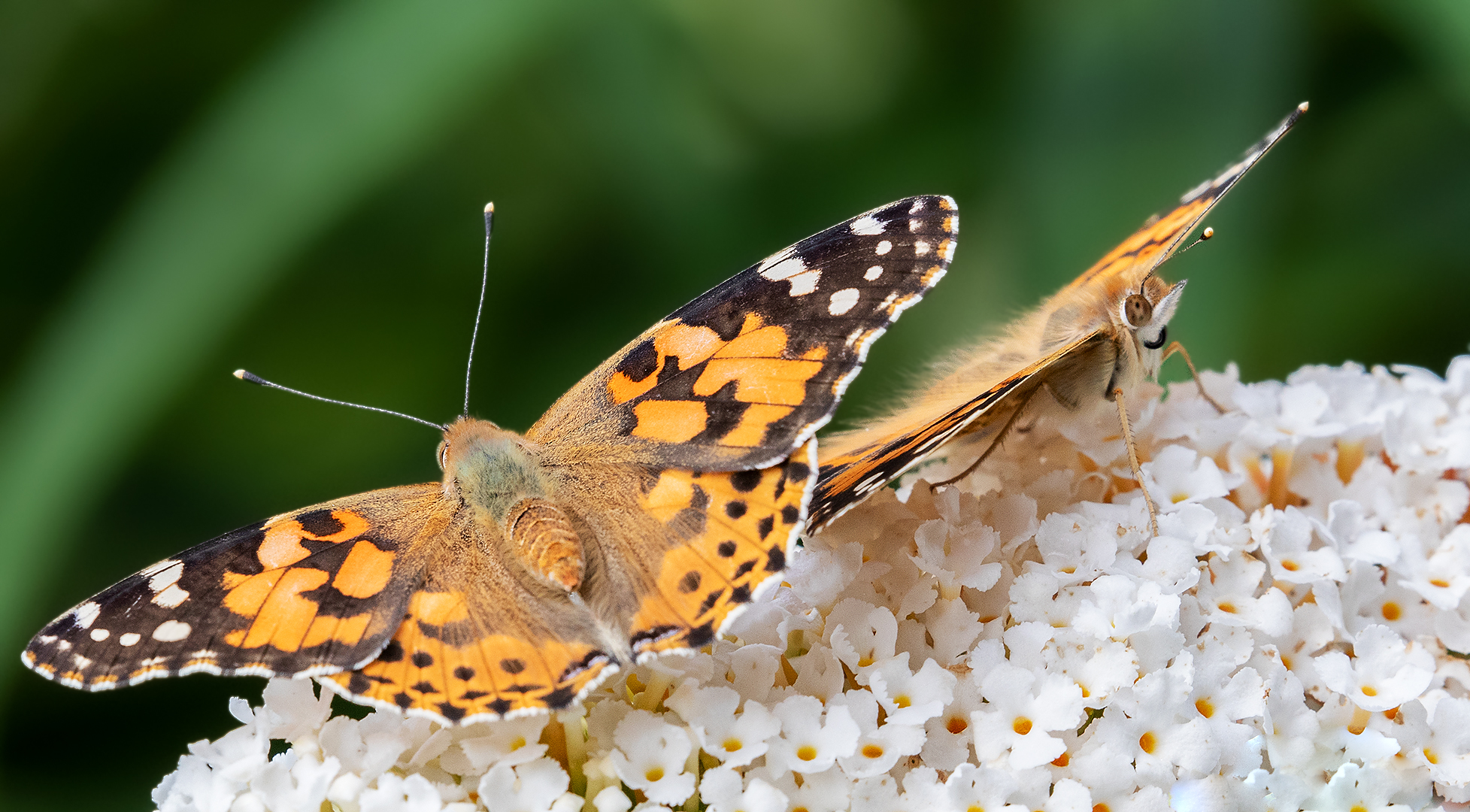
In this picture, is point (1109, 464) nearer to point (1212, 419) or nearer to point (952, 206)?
point (1212, 419)

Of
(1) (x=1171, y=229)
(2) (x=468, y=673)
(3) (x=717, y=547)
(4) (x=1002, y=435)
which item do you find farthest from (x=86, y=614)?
(1) (x=1171, y=229)

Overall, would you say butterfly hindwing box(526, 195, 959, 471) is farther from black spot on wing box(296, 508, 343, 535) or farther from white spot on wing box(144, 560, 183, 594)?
white spot on wing box(144, 560, 183, 594)

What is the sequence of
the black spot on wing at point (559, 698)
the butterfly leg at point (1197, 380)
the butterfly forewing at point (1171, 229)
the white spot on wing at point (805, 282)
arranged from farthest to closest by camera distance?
the butterfly leg at point (1197, 380), the butterfly forewing at point (1171, 229), the white spot on wing at point (805, 282), the black spot on wing at point (559, 698)

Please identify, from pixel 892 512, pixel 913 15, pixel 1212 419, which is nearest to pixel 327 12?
pixel 913 15

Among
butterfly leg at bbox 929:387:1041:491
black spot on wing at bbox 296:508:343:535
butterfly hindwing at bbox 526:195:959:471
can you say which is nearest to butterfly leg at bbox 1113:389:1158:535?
butterfly leg at bbox 929:387:1041:491

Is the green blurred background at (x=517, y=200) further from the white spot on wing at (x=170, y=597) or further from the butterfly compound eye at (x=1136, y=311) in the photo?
the white spot on wing at (x=170, y=597)

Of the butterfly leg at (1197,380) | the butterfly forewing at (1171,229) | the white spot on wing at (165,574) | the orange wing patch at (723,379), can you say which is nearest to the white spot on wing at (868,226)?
the orange wing patch at (723,379)
